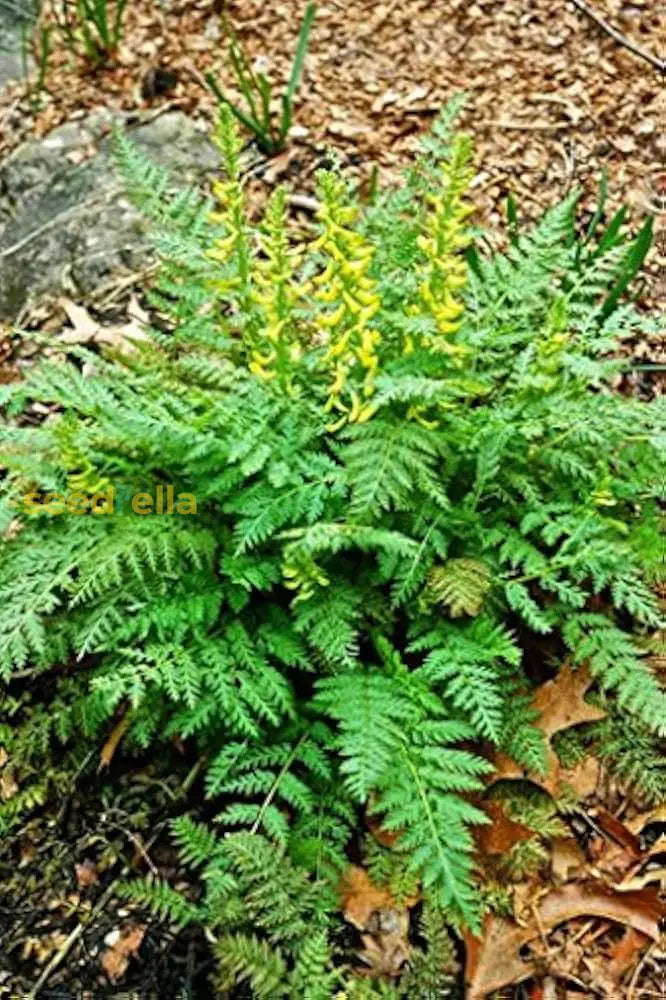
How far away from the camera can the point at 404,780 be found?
213 centimetres

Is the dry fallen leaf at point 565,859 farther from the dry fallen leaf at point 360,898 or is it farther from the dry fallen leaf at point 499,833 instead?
the dry fallen leaf at point 360,898

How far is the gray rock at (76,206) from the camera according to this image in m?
3.37

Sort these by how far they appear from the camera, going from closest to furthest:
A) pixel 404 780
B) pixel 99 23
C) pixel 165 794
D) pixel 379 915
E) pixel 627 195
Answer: pixel 404 780 → pixel 379 915 → pixel 165 794 → pixel 627 195 → pixel 99 23

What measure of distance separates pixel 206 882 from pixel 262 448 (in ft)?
2.79

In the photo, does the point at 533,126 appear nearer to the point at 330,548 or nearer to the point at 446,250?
the point at 446,250

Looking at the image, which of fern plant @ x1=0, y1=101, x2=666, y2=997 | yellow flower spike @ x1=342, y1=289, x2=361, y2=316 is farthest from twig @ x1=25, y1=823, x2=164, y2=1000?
yellow flower spike @ x1=342, y1=289, x2=361, y2=316

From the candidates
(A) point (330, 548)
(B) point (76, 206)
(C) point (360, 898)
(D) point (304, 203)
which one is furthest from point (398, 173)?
(C) point (360, 898)

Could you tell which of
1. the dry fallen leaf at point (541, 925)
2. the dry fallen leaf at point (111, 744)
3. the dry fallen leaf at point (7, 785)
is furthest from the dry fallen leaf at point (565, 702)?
the dry fallen leaf at point (7, 785)

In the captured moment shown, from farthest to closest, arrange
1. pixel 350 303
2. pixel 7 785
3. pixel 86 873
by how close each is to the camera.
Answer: pixel 7 785, pixel 86 873, pixel 350 303

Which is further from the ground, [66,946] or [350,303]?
[350,303]

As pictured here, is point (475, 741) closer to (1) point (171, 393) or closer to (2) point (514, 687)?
(2) point (514, 687)

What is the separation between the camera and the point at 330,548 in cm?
231

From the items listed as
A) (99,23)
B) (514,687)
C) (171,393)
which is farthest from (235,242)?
(99,23)

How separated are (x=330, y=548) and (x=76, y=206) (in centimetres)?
172
